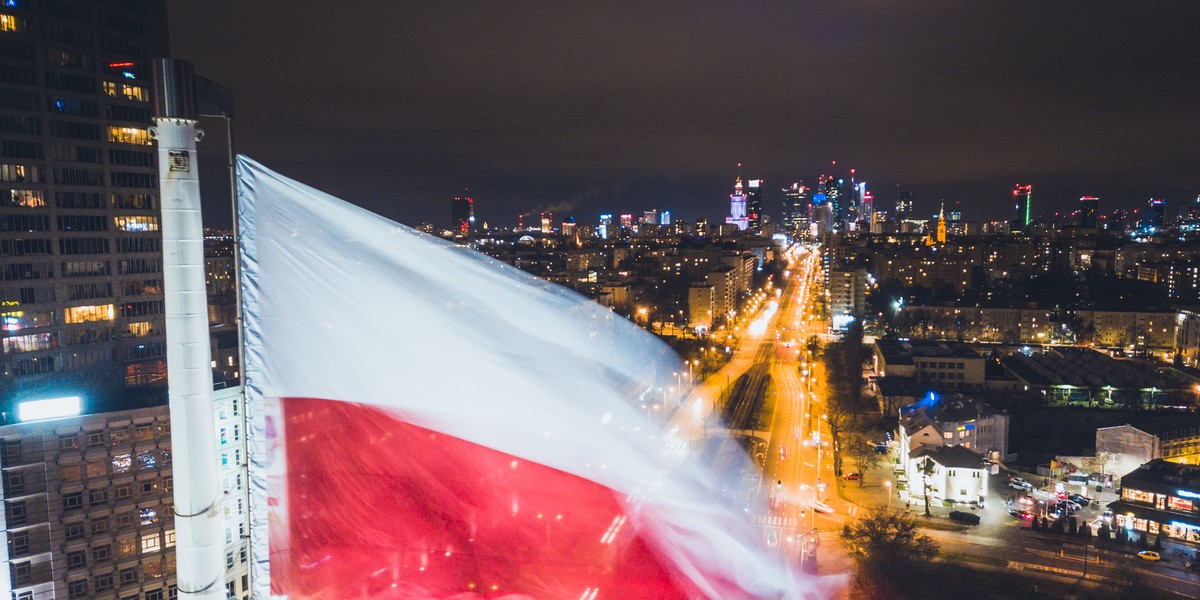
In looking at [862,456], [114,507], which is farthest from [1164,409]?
[114,507]

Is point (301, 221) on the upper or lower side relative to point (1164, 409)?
upper

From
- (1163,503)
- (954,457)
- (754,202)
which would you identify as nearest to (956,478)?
(954,457)

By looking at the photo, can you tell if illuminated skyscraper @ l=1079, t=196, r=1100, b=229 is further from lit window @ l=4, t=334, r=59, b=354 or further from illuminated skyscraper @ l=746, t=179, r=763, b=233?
lit window @ l=4, t=334, r=59, b=354

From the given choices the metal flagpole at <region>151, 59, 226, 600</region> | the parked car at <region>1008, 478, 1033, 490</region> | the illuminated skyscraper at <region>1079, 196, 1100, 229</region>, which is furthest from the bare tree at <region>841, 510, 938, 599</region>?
the illuminated skyscraper at <region>1079, 196, 1100, 229</region>

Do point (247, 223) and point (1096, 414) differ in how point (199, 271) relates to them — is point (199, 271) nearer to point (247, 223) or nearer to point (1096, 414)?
point (247, 223)

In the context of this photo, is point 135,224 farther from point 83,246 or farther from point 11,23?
point 11,23

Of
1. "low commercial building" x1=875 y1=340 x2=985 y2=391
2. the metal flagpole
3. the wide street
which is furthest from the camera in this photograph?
"low commercial building" x1=875 y1=340 x2=985 y2=391
